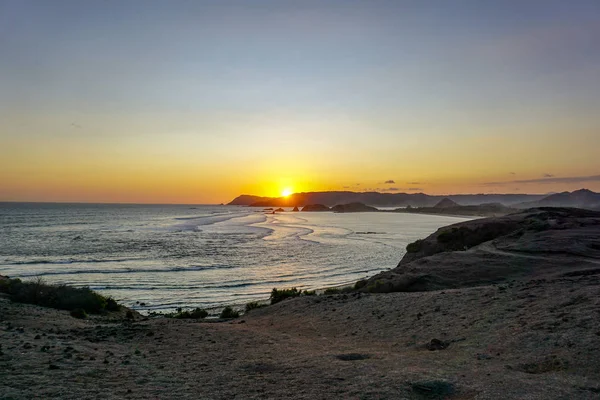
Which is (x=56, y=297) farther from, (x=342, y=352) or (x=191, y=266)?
(x=191, y=266)

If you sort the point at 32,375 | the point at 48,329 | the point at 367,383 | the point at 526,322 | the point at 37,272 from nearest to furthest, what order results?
the point at 367,383 < the point at 32,375 < the point at 526,322 < the point at 48,329 < the point at 37,272

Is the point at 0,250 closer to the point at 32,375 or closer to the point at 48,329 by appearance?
the point at 48,329

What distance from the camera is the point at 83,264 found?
4141 cm

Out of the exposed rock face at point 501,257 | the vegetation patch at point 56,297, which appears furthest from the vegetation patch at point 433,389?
the vegetation patch at point 56,297

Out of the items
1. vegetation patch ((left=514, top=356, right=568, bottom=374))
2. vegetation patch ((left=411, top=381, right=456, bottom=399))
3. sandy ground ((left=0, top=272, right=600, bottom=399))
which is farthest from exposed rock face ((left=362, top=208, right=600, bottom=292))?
vegetation patch ((left=411, top=381, right=456, bottom=399))

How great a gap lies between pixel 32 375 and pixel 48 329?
5614 mm

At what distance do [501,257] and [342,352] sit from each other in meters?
15.9

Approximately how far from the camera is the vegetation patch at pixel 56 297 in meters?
20.2

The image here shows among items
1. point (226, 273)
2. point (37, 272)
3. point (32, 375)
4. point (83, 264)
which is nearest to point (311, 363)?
point (32, 375)

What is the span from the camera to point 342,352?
11.9 metres

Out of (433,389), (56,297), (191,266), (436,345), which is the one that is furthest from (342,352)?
(191,266)

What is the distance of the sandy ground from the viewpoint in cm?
866

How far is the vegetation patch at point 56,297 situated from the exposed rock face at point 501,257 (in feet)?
41.7

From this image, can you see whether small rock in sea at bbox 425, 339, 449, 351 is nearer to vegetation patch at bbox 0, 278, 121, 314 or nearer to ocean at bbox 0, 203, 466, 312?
vegetation patch at bbox 0, 278, 121, 314
